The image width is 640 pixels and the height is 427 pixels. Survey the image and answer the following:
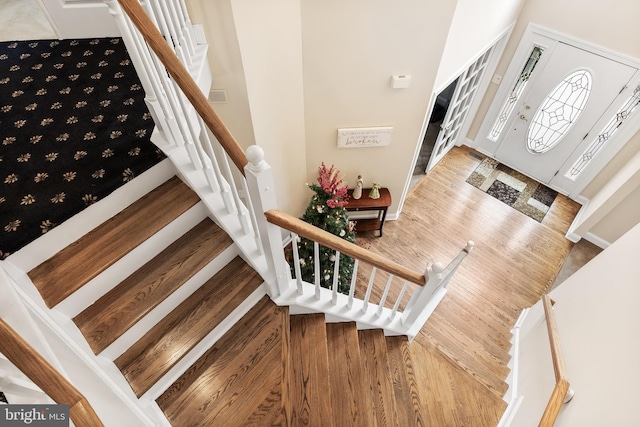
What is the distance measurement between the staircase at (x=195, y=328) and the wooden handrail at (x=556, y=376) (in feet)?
3.07

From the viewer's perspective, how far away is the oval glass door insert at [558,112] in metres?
4.16

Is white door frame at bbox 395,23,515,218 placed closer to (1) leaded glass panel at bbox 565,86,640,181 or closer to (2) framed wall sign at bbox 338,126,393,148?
(2) framed wall sign at bbox 338,126,393,148

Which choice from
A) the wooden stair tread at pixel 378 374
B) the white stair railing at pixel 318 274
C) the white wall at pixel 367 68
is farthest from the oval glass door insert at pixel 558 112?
the wooden stair tread at pixel 378 374

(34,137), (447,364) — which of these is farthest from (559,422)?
(34,137)

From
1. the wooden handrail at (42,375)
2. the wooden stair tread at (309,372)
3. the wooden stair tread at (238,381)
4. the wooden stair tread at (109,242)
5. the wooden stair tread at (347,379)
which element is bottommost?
the wooden stair tread at (347,379)

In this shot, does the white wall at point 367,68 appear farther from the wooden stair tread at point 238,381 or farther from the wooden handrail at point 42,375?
the wooden handrail at point 42,375

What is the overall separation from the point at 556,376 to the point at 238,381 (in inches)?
75.9

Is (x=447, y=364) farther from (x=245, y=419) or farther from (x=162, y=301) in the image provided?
(x=162, y=301)

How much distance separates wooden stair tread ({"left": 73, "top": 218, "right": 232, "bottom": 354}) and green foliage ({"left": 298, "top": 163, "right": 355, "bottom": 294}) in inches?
47.9

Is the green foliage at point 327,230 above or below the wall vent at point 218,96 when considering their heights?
below

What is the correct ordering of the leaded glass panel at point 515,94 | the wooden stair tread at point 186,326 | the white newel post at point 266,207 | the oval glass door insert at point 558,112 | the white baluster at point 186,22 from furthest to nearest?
the leaded glass panel at point 515,94, the oval glass door insert at point 558,112, the white baluster at point 186,22, the wooden stair tread at point 186,326, the white newel post at point 266,207

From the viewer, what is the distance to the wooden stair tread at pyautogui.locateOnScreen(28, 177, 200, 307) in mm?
1632

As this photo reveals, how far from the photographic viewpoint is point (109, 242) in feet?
5.88

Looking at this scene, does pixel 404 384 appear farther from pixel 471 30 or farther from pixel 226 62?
pixel 471 30
